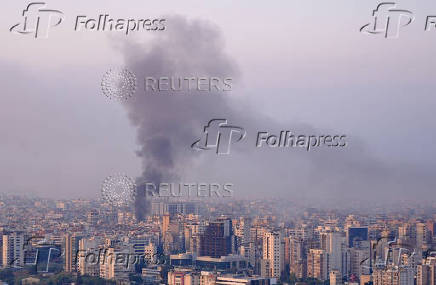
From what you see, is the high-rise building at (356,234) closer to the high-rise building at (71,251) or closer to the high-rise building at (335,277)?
the high-rise building at (335,277)

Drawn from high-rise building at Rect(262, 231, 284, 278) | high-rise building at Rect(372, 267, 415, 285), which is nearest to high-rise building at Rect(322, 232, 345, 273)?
high-rise building at Rect(262, 231, 284, 278)

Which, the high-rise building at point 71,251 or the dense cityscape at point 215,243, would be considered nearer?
the dense cityscape at point 215,243

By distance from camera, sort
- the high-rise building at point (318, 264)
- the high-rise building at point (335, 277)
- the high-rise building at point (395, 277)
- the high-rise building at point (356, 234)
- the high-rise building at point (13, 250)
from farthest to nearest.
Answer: the high-rise building at point (356, 234), the high-rise building at point (318, 264), the high-rise building at point (13, 250), the high-rise building at point (335, 277), the high-rise building at point (395, 277)

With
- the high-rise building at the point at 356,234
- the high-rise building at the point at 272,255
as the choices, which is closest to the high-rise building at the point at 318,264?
the high-rise building at the point at 272,255

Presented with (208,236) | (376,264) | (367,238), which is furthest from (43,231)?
(376,264)

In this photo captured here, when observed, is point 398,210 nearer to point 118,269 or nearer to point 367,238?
point 367,238

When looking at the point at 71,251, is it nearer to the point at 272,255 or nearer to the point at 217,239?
the point at 272,255

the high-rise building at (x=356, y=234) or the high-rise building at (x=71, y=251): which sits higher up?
the high-rise building at (x=356, y=234)
